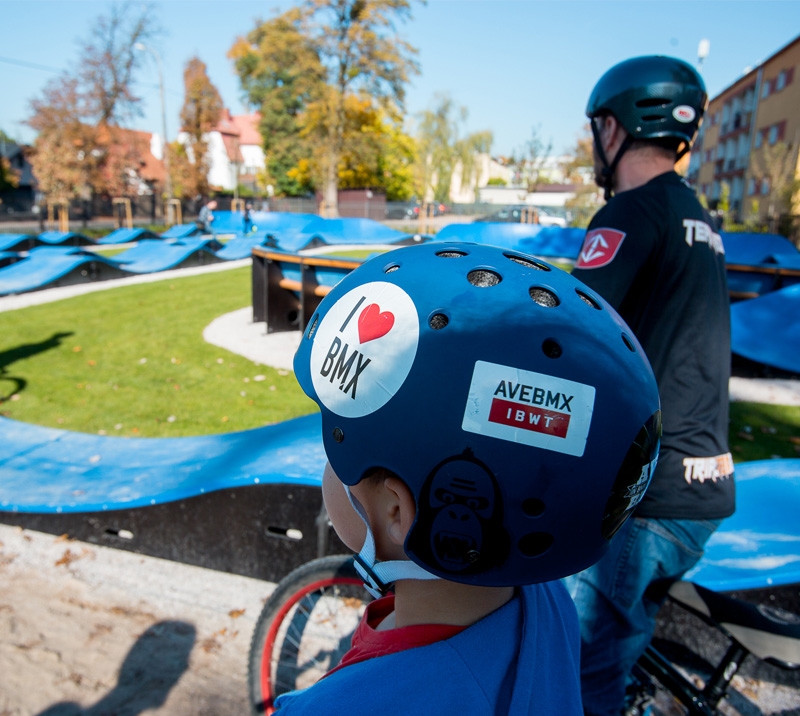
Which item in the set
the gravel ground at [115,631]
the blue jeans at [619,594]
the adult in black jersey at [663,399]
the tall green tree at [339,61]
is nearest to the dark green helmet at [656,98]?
the adult in black jersey at [663,399]

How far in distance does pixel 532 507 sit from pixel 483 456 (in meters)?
0.14

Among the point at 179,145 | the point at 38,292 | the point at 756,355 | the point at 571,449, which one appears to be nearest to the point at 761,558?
the point at 571,449

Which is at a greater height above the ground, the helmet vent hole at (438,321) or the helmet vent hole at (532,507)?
the helmet vent hole at (438,321)

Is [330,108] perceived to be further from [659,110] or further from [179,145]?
[659,110]

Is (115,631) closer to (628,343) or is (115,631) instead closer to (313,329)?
(313,329)

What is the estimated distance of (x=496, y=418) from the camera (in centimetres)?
113

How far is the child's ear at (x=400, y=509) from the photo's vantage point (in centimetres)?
120

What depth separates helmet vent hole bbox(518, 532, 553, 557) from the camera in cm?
116

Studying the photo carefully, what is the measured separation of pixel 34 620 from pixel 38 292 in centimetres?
1268

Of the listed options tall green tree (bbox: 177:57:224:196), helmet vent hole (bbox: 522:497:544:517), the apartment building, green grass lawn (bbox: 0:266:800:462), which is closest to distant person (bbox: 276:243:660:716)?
helmet vent hole (bbox: 522:497:544:517)

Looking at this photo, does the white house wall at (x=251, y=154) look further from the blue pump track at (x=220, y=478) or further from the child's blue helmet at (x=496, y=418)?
the child's blue helmet at (x=496, y=418)

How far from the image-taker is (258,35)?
58.2 metres

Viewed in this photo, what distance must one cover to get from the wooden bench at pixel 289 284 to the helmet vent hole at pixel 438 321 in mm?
8046

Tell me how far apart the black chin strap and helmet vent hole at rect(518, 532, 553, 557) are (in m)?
1.57
